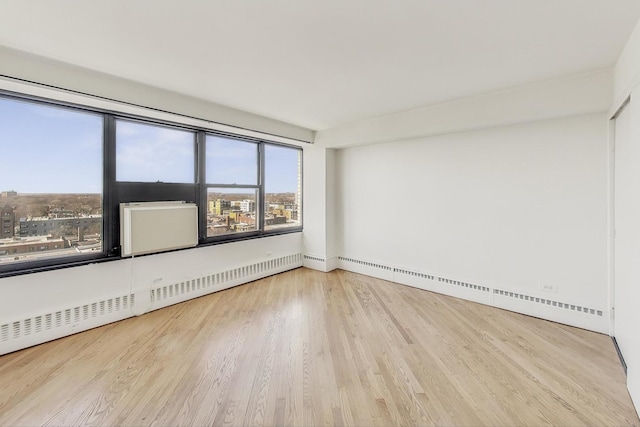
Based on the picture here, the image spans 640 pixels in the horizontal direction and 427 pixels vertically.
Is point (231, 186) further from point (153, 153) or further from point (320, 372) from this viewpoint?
point (320, 372)

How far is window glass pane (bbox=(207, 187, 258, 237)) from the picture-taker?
13.3 feet

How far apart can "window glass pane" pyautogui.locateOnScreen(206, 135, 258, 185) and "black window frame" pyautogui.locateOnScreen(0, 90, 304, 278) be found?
0.08 metres

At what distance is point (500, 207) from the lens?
341cm

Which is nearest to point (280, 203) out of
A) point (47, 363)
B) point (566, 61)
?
point (47, 363)

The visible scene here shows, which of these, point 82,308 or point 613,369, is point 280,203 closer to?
point 82,308

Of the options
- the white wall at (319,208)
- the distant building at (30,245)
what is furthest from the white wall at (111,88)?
the distant building at (30,245)

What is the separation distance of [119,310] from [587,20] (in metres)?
4.90

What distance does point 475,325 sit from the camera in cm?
297

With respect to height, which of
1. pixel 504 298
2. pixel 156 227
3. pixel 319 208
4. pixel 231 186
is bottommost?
pixel 504 298

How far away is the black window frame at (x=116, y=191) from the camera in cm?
267

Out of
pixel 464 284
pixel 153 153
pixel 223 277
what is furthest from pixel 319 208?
pixel 153 153

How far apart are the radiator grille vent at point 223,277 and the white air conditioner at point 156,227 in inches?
20.8

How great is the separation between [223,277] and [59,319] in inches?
70.2

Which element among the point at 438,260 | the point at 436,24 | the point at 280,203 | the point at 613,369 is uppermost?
the point at 436,24
